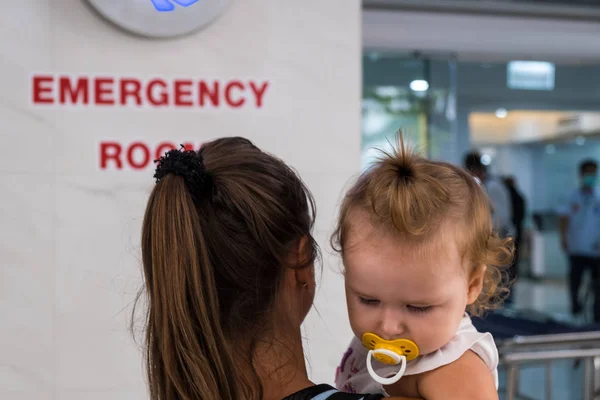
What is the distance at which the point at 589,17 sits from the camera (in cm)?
337

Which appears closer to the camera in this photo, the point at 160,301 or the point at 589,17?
the point at 160,301

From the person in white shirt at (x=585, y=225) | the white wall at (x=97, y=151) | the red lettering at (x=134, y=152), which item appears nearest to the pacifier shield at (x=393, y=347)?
the white wall at (x=97, y=151)

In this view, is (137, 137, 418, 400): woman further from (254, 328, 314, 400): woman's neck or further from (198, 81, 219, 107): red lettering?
(198, 81, 219, 107): red lettering

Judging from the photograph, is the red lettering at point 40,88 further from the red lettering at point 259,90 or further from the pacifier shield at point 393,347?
the pacifier shield at point 393,347

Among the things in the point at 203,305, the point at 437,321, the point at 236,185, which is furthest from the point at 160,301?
the point at 437,321

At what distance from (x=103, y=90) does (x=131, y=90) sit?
73 mm

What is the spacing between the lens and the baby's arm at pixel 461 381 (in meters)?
0.86

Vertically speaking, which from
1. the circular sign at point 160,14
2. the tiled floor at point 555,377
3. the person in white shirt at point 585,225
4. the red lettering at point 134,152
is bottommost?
the tiled floor at point 555,377

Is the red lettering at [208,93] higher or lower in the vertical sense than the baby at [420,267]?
higher

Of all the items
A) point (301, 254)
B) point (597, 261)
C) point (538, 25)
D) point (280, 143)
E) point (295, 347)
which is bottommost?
point (597, 261)

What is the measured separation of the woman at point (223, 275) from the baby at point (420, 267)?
0.09 metres

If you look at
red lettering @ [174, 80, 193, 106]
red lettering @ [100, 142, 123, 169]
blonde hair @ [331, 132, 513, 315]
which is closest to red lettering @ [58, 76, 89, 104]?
red lettering @ [100, 142, 123, 169]

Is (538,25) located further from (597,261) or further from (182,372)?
(597,261)

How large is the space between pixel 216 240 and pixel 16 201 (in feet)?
3.70
